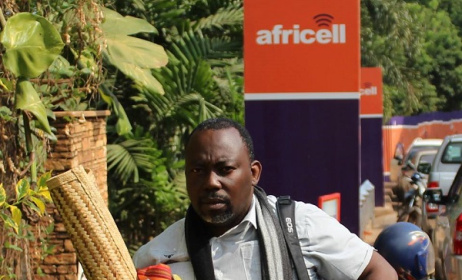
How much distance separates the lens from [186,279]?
294cm

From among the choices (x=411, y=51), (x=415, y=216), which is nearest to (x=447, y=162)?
(x=415, y=216)

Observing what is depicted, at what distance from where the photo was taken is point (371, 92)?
21688 millimetres

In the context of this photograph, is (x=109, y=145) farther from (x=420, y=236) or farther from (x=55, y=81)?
(x=420, y=236)

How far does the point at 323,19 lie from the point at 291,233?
13.4 ft

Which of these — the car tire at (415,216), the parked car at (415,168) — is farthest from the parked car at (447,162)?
the parked car at (415,168)

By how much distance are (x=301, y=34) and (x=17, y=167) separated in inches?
91.3

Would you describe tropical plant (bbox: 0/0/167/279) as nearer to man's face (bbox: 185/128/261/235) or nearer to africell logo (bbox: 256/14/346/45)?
africell logo (bbox: 256/14/346/45)

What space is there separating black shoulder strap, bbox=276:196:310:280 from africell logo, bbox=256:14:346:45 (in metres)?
3.97

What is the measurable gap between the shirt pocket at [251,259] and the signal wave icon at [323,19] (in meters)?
4.11

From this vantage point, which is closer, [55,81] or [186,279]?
[186,279]

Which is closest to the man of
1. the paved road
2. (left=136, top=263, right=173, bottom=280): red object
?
(left=136, top=263, right=173, bottom=280): red object

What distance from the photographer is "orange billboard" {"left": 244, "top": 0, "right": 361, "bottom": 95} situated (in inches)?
272

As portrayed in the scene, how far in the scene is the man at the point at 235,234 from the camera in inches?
114

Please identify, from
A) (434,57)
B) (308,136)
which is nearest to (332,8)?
(308,136)
